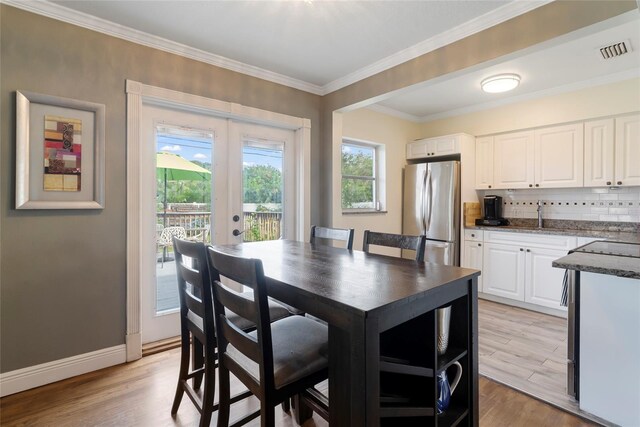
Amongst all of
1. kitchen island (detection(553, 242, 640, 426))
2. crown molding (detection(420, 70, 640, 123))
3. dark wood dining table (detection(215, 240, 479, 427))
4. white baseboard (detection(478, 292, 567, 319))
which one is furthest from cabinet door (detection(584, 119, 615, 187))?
dark wood dining table (detection(215, 240, 479, 427))

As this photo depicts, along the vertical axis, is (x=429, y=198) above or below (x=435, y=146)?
below

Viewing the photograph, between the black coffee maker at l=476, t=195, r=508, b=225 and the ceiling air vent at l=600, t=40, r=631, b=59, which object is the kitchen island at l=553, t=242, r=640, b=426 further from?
the black coffee maker at l=476, t=195, r=508, b=225

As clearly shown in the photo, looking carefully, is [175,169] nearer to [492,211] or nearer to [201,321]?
[201,321]

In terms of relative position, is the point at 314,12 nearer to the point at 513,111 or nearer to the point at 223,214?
the point at 223,214

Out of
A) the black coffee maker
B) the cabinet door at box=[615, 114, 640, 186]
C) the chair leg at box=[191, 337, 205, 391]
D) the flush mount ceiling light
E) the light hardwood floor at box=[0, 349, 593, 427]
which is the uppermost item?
the flush mount ceiling light

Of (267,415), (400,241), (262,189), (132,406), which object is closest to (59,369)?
(132,406)

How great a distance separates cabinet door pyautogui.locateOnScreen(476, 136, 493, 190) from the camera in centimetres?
396

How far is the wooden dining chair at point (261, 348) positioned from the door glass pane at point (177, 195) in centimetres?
155

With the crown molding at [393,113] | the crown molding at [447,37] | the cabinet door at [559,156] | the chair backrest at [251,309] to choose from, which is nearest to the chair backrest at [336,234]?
the chair backrest at [251,309]

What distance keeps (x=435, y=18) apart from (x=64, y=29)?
8.40 feet

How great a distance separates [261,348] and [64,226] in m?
1.90

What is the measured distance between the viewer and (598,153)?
10.4 ft

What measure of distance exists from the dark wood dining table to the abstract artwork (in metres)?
1.60

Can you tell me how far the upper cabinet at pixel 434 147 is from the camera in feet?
13.0
